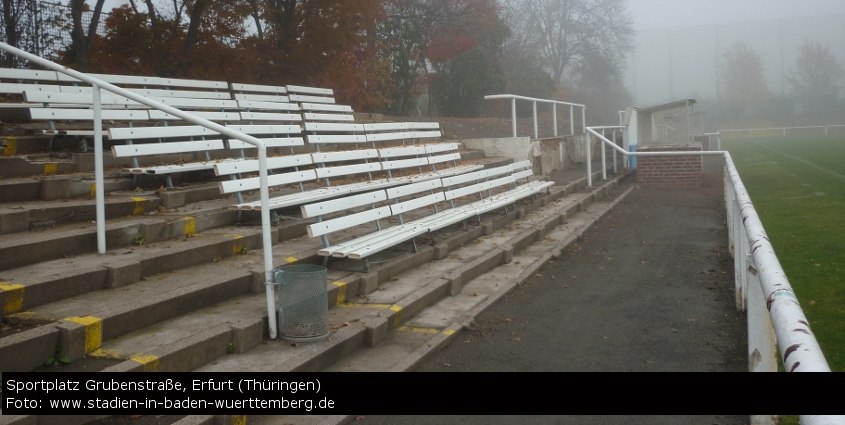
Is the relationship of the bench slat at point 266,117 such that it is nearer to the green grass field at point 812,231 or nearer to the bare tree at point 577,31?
the green grass field at point 812,231

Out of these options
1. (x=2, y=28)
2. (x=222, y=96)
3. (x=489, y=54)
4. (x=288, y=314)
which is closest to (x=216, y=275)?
(x=288, y=314)

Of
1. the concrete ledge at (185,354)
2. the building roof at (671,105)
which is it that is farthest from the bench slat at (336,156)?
the building roof at (671,105)

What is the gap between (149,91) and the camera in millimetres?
8797

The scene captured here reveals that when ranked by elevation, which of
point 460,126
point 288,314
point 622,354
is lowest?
point 622,354

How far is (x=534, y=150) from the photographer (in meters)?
13.8

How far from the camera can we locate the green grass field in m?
5.52

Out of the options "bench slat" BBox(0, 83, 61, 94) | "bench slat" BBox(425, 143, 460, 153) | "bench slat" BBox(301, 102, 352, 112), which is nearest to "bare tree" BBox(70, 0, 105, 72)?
"bench slat" BBox(0, 83, 61, 94)

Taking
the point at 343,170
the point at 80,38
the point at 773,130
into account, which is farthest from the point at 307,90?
the point at 773,130

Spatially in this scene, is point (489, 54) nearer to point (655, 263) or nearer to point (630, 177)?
point (630, 177)

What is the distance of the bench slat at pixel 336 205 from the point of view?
238 inches

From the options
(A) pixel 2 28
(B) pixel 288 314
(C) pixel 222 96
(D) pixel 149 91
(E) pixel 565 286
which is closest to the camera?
(B) pixel 288 314

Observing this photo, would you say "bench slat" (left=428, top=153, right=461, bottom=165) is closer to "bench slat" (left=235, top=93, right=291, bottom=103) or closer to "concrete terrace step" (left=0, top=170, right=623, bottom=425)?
"bench slat" (left=235, top=93, right=291, bottom=103)

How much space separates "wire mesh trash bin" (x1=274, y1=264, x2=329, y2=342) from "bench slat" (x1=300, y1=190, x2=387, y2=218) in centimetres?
148

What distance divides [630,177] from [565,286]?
9.33m
